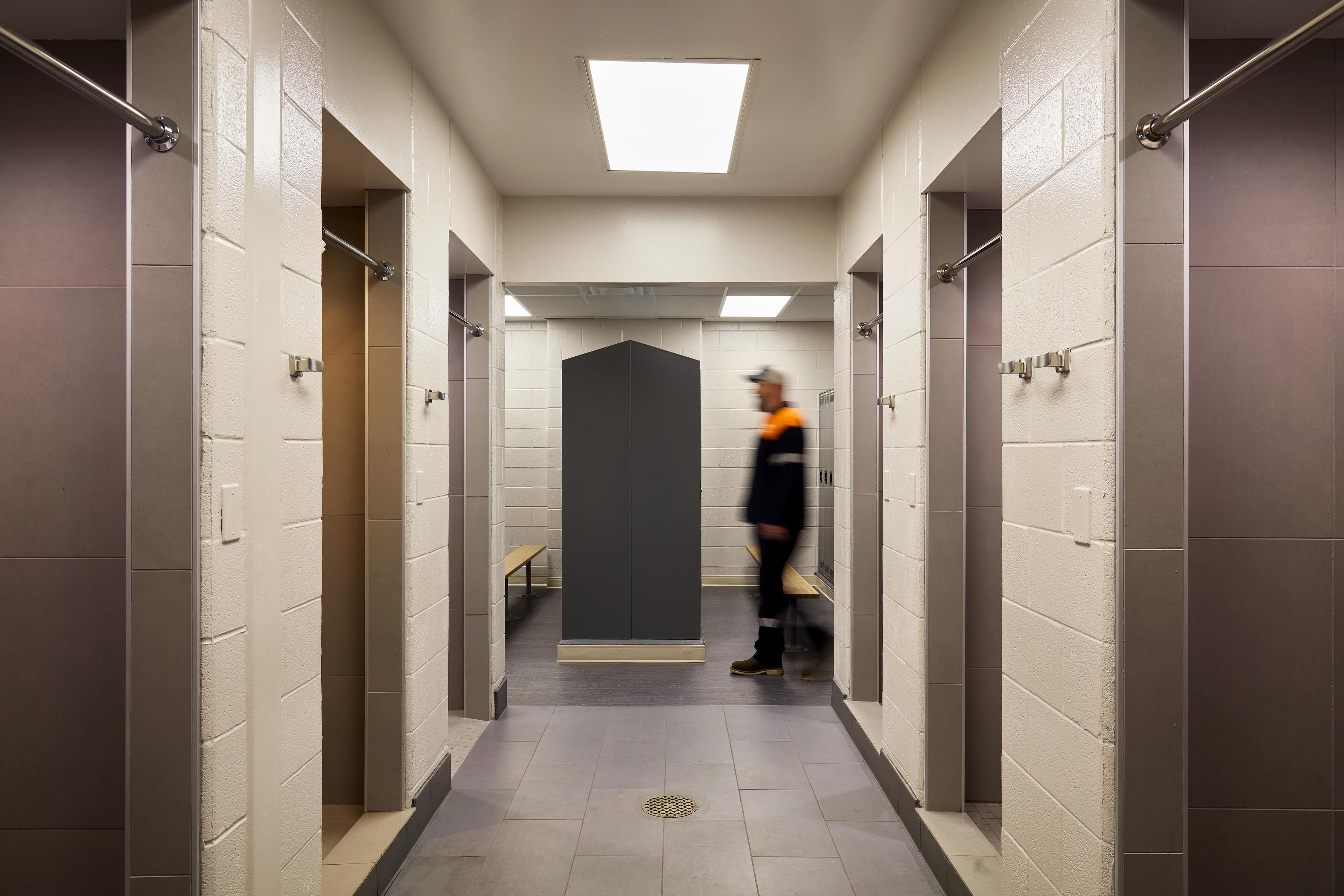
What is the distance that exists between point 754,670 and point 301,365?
3531mm

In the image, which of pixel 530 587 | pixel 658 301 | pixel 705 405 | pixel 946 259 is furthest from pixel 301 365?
pixel 705 405

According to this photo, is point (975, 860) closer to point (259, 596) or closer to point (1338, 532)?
point (1338, 532)

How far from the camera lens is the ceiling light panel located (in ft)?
20.4

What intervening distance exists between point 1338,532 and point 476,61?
288 centimetres

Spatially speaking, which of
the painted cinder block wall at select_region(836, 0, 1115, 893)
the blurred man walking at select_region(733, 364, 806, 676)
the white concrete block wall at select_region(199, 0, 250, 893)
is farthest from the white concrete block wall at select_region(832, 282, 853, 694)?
the white concrete block wall at select_region(199, 0, 250, 893)

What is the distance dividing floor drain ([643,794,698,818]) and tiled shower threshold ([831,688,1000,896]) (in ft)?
2.61

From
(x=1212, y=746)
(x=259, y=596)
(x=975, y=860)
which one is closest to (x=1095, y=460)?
(x=1212, y=746)

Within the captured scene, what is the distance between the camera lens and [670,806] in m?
2.85

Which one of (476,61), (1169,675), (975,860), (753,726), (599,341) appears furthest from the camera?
(599,341)

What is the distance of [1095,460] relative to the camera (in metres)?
1.47

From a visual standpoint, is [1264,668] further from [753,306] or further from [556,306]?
[556,306]

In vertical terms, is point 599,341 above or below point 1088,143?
above

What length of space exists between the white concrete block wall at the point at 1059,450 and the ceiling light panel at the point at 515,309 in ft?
15.3

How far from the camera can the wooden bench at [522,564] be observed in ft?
18.2
